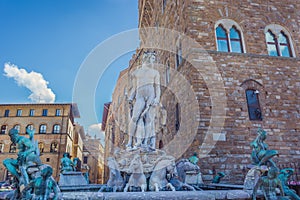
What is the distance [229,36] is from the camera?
34.0 feet

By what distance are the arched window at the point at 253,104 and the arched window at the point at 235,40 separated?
1908 millimetres

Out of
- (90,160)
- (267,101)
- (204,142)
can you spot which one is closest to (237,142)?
(204,142)

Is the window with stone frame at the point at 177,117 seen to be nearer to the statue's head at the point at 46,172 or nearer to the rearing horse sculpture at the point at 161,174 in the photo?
the rearing horse sculpture at the point at 161,174

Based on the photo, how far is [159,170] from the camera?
13.9 ft

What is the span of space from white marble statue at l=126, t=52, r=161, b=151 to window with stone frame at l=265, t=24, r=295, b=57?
7696mm

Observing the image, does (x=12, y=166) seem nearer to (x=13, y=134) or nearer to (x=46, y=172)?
(x=13, y=134)

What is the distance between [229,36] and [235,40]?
1.09 feet

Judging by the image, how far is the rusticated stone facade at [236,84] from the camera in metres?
8.56

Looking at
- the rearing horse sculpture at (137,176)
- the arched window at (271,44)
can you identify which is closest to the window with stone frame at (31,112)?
the arched window at (271,44)

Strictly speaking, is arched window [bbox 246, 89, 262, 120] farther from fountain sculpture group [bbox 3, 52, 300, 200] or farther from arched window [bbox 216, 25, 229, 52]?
fountain sculpture group [bbox 3, 52, 300, 200]

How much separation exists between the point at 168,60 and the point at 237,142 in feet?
21.2

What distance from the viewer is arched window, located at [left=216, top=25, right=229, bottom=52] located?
10116 millimetres

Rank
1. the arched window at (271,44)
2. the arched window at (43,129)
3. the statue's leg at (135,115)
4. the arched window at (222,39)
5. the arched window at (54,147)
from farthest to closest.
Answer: the arched window at (43,129) → the arched window at (54,147) → the arched window at (271,44) → the arched window at (222,39) → the statue's leg at (135,115)

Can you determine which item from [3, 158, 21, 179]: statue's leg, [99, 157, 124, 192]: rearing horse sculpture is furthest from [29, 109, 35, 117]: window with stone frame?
[3, 158, 21, 179]: statue's leg
